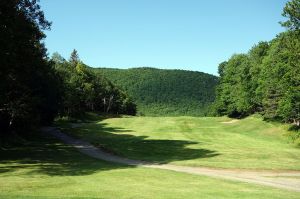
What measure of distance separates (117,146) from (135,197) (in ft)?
81.2

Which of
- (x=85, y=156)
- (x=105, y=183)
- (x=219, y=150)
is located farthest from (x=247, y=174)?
(x=85, y=156)

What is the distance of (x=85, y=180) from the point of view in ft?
67.4

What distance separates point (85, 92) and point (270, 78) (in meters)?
59.3

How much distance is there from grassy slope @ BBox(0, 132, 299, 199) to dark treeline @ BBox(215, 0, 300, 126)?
18.3m

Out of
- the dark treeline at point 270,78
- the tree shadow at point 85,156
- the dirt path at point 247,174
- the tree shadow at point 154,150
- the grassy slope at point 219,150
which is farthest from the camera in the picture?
the dark treeline at point 270,78

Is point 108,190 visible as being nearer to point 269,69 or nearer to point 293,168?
point 293,168

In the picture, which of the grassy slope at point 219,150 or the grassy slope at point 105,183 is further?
the grassy slope at point 219,150

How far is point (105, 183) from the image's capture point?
65.1 feet

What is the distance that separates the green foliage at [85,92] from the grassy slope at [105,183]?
2286 inches

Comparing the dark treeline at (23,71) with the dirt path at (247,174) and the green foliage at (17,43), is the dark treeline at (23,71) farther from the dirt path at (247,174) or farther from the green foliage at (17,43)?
the dirt path at (247,174)

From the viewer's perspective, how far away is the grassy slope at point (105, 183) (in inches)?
669

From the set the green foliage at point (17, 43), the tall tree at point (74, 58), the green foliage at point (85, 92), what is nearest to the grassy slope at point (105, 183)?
the green foliage at point (17, 43)

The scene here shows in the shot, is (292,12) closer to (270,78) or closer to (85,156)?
(85,156)

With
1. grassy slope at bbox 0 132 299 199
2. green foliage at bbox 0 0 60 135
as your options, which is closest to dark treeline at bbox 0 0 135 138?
green foliage at bbox 0 0 60 135
